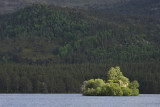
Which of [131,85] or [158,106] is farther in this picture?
[131,85]

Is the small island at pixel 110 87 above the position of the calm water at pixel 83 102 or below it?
below

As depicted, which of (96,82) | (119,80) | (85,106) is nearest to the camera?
(85,106)

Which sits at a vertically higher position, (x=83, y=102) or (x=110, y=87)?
(x=83, y=102)

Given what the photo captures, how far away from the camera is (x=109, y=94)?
170 meters

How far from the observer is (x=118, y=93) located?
173 meters

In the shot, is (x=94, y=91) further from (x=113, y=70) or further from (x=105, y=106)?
(x=105, y=106)

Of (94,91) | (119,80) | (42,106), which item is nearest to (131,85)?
(119,80)

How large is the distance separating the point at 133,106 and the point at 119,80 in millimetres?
69534

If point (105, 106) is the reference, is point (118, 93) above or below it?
below

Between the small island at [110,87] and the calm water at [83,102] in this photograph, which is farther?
the small island at [110,87]

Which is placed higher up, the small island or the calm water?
the calm water

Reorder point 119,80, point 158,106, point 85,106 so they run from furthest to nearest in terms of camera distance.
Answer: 1. point 119,80
2. point 158,106
3. point 85,106

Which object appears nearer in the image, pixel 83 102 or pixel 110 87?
pixel 83 102

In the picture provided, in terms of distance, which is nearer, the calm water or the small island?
the calm water
